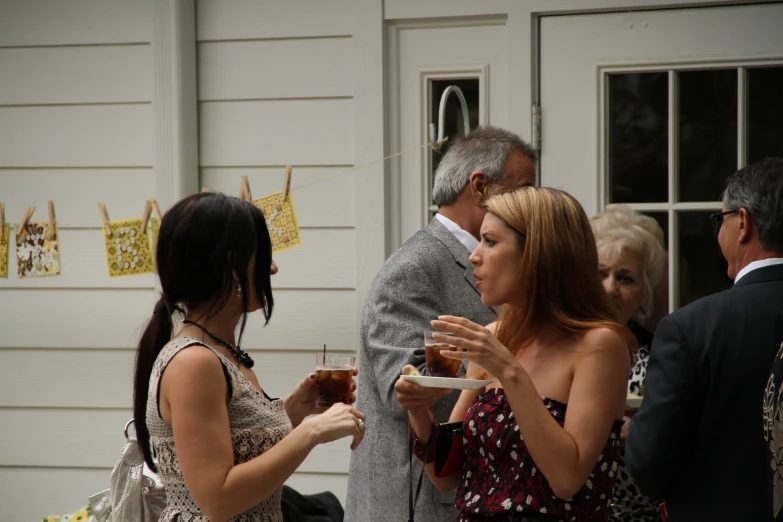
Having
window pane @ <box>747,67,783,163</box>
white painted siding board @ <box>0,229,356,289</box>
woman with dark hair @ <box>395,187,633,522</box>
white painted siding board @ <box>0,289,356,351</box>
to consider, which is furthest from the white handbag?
window pane @ <box>747,67,783,163</box>

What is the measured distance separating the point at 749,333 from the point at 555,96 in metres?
1.54

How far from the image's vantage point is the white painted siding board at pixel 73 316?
343 centimetres

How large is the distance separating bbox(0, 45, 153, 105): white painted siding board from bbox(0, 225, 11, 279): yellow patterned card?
545 mm

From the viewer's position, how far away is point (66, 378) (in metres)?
3.46

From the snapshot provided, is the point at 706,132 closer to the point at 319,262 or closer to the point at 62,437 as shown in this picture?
the point at 319,262

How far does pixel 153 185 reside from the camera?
3395 millimetres

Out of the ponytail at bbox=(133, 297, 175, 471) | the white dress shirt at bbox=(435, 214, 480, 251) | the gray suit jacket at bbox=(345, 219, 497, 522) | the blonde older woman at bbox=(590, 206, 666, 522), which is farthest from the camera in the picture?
the blonde older woman at bbox=(590, 206, 666, 522)

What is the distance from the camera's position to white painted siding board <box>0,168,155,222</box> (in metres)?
3.41

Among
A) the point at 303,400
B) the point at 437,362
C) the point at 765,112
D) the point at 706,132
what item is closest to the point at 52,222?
the point at 303,400

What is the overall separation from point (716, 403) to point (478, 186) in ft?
3.09

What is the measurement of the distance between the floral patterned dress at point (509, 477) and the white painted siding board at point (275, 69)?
1.76m

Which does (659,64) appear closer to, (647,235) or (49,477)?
(647,235)

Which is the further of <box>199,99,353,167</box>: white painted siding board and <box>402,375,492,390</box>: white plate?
<box>199,99,353,167</box>: white painted siding board

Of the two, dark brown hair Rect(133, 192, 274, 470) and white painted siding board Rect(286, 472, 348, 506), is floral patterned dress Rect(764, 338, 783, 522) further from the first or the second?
white painted siding board Rect(286, 472, 348, 506)
